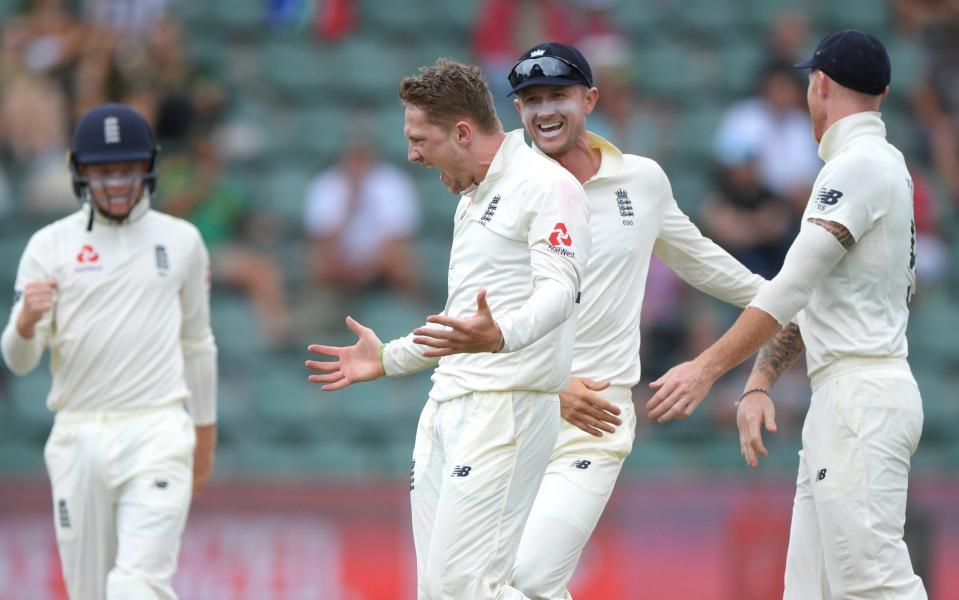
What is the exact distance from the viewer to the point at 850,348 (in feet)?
21.5

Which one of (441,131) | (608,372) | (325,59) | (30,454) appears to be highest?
(325,59)

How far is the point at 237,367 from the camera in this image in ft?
41.7

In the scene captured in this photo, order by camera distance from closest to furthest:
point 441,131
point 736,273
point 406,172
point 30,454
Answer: point 441,131 < point 736,273 < point 30,454 < point 406,172

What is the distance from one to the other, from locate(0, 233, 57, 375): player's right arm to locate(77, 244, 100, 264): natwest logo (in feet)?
0.53

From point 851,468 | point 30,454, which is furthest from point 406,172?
point 851,468

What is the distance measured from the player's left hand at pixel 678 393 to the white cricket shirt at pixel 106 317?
2.62 m

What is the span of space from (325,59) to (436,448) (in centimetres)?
906

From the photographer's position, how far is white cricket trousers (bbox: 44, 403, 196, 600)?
754cm

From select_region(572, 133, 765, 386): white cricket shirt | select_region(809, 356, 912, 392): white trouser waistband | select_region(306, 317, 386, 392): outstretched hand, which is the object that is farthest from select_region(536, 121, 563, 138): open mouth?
select_region(809, 356, 912, 392): white trouser waistband

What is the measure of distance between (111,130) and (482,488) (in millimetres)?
2912

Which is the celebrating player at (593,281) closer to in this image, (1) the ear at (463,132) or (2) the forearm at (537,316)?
(1) the ear at (463,132)

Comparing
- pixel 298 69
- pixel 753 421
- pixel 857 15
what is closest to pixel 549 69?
pixel 753 421

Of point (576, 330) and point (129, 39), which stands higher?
point (129, 39)

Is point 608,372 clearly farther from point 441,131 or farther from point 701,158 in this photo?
point 701,158
